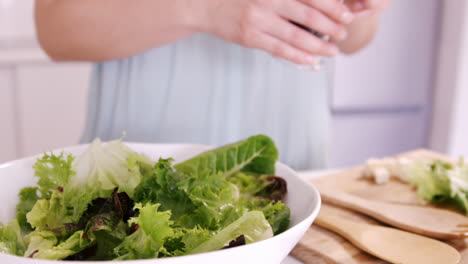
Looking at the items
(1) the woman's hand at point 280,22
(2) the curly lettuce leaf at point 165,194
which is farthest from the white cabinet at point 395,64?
(2) the curly lettuce leaf at point 165,194

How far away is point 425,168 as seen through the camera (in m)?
0.87

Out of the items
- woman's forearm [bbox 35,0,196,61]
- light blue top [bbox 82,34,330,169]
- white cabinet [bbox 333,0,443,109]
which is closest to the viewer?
woman's forearm [bbox 35,0,196,61]

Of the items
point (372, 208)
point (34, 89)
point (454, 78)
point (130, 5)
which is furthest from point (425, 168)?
point (34, 89)

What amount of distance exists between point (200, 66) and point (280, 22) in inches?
17.5

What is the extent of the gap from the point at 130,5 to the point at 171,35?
106mm

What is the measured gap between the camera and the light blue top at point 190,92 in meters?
1.21

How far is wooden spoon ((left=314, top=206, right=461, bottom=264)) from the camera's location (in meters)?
0.60

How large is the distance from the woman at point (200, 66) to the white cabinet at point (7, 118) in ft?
4.69

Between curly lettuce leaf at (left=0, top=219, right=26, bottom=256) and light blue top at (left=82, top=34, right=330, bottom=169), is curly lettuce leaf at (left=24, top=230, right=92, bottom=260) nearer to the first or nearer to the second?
curly lettuce leaf at (left=0, top=219, right=26, bottom=256)

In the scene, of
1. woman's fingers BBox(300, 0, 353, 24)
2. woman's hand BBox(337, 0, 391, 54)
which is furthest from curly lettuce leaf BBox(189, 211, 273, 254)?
woman's hand BBox(337, 0, 391, 54)

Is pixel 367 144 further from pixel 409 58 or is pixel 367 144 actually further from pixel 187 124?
pixel 187 124

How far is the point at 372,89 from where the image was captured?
108 inches

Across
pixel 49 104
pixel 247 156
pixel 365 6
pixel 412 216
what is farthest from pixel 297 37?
pixel 49 104

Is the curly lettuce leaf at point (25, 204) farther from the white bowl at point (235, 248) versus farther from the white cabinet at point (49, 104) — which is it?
the white cabinet at point (49, 104)
